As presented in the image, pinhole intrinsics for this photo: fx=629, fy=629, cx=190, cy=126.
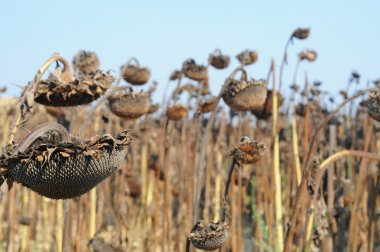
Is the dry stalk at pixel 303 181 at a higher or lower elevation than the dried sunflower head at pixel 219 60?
lower

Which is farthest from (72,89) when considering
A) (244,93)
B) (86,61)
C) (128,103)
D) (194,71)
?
(194,71)

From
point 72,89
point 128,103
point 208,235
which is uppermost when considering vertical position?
point 128,103

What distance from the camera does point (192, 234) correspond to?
1.94 meters

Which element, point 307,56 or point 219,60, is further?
point 307,56

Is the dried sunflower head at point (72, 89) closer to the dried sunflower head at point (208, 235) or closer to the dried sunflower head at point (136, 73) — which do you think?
the dried sunflower head at point (208, 235)

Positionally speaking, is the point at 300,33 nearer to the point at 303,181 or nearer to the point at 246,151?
the point at 246,151

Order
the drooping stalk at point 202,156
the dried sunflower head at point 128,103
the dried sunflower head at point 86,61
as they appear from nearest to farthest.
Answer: the drooping stalk at point 202,156 → the dried sunflower head at point 128,103 → the dried sunflower head at point 86,61

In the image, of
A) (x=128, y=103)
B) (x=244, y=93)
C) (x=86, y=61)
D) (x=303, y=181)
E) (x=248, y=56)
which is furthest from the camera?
(x=248, y=56)

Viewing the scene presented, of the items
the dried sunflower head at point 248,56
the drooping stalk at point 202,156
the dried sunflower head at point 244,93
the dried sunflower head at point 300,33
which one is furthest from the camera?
the dried sunflower head at point 300,33

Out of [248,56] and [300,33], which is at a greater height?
[300,33]

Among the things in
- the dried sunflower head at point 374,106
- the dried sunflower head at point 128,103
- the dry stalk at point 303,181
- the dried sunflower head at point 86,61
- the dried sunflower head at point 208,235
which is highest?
the dried sunflower head at point 86,61

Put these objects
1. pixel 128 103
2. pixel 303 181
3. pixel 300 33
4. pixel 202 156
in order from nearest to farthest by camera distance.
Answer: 1. pixel 303 181
2. pixel 202 156
3. pixel 128 103
4. pixel 300 33

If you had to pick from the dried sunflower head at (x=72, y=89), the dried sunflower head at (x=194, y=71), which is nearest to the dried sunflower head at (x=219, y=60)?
the dried sunflower head at (x=194, y=71)

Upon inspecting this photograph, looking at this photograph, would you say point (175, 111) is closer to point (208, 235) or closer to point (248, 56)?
point (248, 56)
